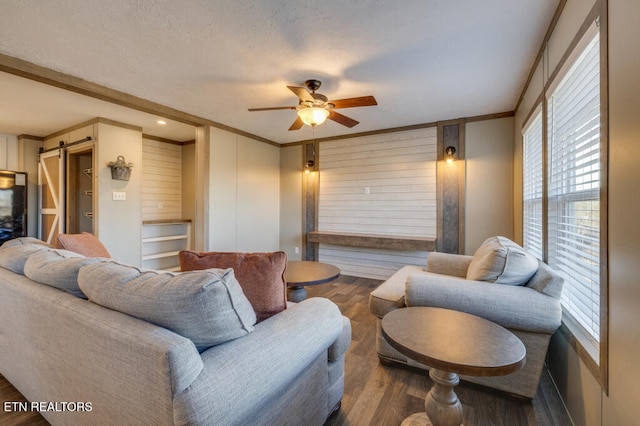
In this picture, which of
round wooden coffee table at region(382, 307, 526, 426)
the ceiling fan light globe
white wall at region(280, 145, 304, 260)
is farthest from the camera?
white wall at region(280, 145, 304, 260)

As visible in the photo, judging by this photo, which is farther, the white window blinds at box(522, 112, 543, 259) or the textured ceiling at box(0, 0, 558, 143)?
the white window blinds at box(522, 112, 543, 259)

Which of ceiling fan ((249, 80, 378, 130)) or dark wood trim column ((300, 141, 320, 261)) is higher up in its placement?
ceiling fan ((249, 80, 378, 130))

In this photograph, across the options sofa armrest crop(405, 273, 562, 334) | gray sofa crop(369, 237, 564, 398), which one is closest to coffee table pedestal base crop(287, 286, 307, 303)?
gray sofa crop(369, 237, 564, 398)

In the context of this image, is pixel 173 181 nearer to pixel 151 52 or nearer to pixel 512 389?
pixel 151 52

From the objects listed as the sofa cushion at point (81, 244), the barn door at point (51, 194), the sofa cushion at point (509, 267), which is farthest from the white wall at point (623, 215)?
the barn door at point (51, 194)

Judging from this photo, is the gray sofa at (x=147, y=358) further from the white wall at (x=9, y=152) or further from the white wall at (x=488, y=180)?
the white wall at (x=9, y=152)

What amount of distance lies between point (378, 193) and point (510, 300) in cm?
298

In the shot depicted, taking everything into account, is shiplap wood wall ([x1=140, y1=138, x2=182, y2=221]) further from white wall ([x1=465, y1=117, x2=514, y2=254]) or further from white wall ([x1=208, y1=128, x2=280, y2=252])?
white wall ([x1=465, y1=117, x2=514, y2=254])

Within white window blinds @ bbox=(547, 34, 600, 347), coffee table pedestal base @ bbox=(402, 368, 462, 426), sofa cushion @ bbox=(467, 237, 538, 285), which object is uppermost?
white window blinds @ bbox=(547, 34, 600, 347)

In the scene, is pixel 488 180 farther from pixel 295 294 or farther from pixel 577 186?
pixel 295 294

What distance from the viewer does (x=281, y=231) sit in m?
5.52

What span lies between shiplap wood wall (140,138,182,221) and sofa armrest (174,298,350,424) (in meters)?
4.60

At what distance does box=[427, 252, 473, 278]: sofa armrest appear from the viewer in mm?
2805

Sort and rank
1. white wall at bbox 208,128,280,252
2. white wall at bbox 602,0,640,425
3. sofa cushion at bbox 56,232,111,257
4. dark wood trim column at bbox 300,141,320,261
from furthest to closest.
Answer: dark wood trim column at bbox 300,141,320,261 → white wall at bbox 208,128,280,252 → sofa cushion at bbox 56,232,111,257 → white wall at bbox 602,0,640,425
